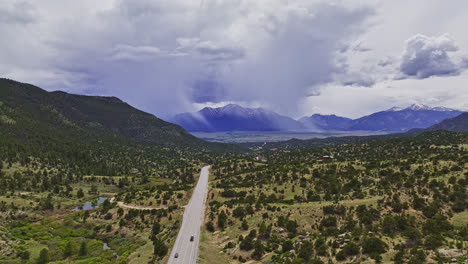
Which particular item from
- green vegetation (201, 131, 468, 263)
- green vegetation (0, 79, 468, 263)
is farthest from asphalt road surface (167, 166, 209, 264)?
green vegetation (201, 131, 468, 263)

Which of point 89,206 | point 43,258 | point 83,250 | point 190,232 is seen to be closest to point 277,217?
point 190,232

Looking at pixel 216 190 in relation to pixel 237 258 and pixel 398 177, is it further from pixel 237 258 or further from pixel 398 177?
pixel 398 177

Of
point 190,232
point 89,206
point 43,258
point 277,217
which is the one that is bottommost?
point 89,206

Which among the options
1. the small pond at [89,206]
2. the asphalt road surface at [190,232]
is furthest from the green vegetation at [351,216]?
the small pond at [89,206]

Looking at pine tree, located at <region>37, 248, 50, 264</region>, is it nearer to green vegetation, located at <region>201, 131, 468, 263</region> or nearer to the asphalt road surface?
the asphalt road surface

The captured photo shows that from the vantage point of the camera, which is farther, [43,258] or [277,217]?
[277,217]

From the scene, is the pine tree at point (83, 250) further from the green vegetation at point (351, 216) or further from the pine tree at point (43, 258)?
the green vegetation at point (351, 216)

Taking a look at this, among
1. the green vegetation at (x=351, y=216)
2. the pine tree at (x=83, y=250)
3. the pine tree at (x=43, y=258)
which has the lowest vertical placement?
the pine tree at (x=83, y=250)

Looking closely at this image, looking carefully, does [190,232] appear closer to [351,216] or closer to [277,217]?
[277,217]
